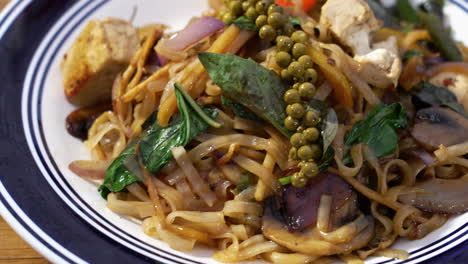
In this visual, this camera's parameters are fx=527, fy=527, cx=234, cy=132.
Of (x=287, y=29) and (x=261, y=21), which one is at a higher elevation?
(x=261, y=21)

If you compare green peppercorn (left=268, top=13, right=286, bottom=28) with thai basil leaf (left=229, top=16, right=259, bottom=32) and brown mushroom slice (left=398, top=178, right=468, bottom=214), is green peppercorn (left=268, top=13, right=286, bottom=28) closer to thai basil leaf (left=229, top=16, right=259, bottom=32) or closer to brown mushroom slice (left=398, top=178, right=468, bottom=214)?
thai basil leaf (left=229, top=16, right=259, bottom=32)

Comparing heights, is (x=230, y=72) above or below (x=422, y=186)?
above

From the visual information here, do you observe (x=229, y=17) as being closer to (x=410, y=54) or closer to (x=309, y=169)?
(x=309, y=169)

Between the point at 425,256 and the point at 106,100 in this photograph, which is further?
the point at 106,100

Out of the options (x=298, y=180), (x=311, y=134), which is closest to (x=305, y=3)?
(x=311, y=134)

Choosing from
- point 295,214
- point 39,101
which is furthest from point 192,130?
point 39,101

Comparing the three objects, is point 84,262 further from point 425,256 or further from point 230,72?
point 425,256
